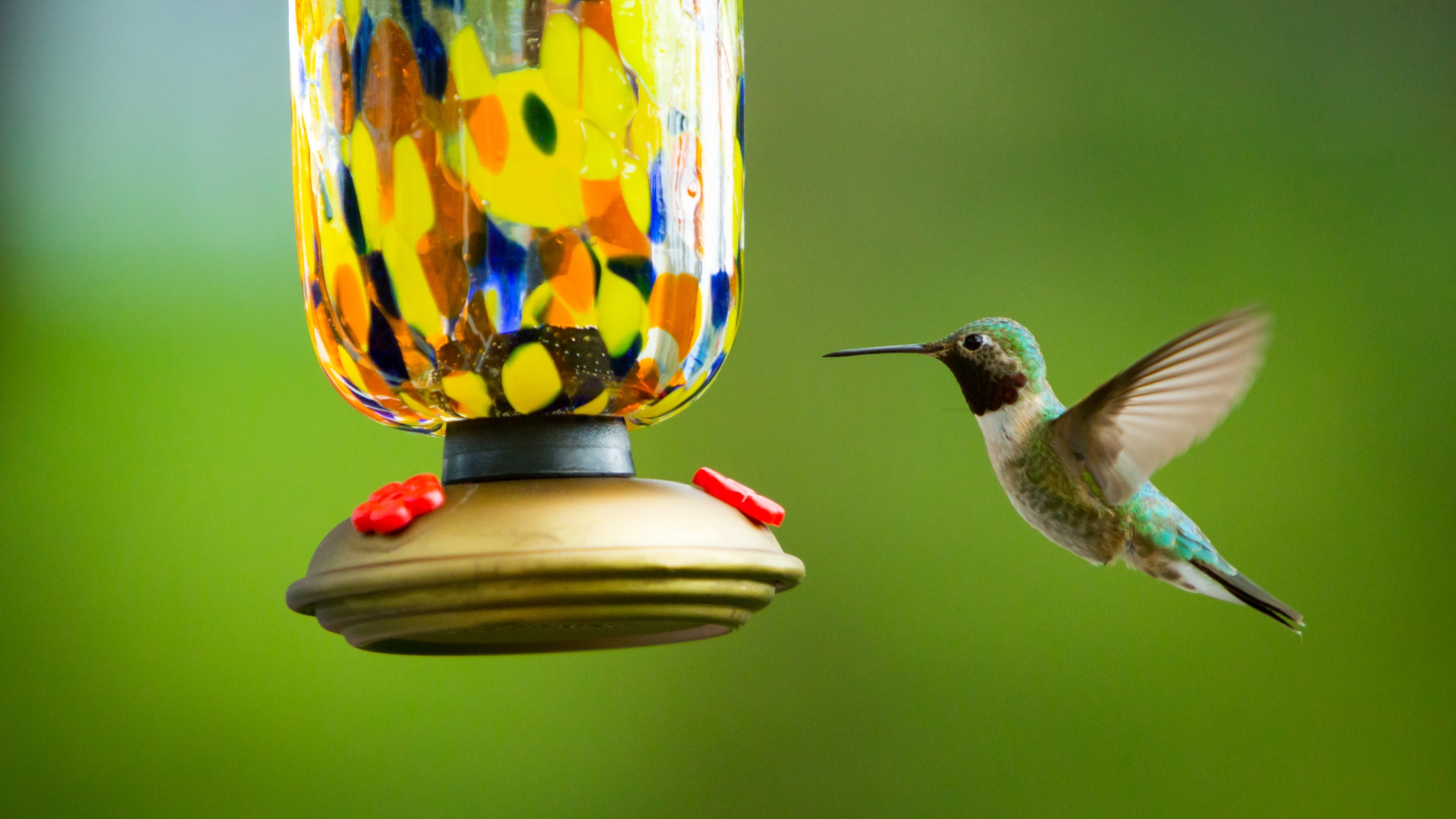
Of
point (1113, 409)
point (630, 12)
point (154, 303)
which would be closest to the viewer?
point (630, 12)

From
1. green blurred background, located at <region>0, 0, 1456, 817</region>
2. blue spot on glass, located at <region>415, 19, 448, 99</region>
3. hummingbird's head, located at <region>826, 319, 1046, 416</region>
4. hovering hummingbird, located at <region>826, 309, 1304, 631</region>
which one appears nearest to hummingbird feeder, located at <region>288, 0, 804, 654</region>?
blue spot on glass, located at <region>415, 19, 448, 99</region>

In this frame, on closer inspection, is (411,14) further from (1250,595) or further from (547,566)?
(1250,595)

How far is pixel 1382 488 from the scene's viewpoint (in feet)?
7.79

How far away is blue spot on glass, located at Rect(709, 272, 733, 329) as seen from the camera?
0.97m

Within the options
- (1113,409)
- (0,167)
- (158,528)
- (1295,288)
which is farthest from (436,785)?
(1295,288)

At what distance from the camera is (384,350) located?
2.93ft

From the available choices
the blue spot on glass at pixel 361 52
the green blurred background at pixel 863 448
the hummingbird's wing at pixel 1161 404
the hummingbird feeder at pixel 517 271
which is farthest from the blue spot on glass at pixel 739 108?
the green blurred background at pixel 863 448

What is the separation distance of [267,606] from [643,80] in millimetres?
1719

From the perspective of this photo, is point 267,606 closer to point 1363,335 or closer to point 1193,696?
point 1193,696

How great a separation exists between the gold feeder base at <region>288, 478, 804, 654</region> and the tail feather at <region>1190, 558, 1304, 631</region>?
0.68 meters

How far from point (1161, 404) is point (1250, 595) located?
293 millimetres

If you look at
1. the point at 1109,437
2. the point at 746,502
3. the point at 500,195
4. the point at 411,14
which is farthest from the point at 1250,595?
the point at 411,14

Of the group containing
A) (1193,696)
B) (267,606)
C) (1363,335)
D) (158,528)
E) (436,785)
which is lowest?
(436,785)

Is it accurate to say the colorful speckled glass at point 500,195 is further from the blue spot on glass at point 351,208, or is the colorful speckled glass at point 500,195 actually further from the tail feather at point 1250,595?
the tail feather at point 1250,595
